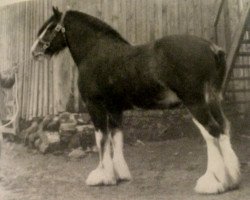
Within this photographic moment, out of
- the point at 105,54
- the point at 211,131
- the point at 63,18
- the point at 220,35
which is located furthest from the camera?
the point at 220,35

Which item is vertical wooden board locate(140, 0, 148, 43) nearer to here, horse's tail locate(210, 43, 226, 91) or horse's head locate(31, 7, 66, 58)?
horse's head locate(31, 7, 66, 58)

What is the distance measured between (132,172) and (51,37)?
0.83 metres

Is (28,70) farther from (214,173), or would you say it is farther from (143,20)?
(214,173)

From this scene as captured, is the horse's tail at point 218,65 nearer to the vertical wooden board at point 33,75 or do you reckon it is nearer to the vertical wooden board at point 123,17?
the vertical wooden board at point 123,17

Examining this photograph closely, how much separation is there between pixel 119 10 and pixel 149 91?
961 mm

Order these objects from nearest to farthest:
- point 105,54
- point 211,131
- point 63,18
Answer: point 211,131
point 105,54
point 63,18

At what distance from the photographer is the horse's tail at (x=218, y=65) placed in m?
1.63

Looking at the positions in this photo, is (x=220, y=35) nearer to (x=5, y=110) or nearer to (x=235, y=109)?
(x=235, y=109)

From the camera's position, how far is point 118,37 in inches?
76.0

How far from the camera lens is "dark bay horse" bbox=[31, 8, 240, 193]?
158cm

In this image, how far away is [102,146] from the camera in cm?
188

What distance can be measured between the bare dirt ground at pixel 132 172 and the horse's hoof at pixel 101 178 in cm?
4

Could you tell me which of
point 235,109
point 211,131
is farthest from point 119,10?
point 211,131

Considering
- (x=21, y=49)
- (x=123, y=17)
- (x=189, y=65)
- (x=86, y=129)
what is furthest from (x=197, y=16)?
(x=21, y=49)
